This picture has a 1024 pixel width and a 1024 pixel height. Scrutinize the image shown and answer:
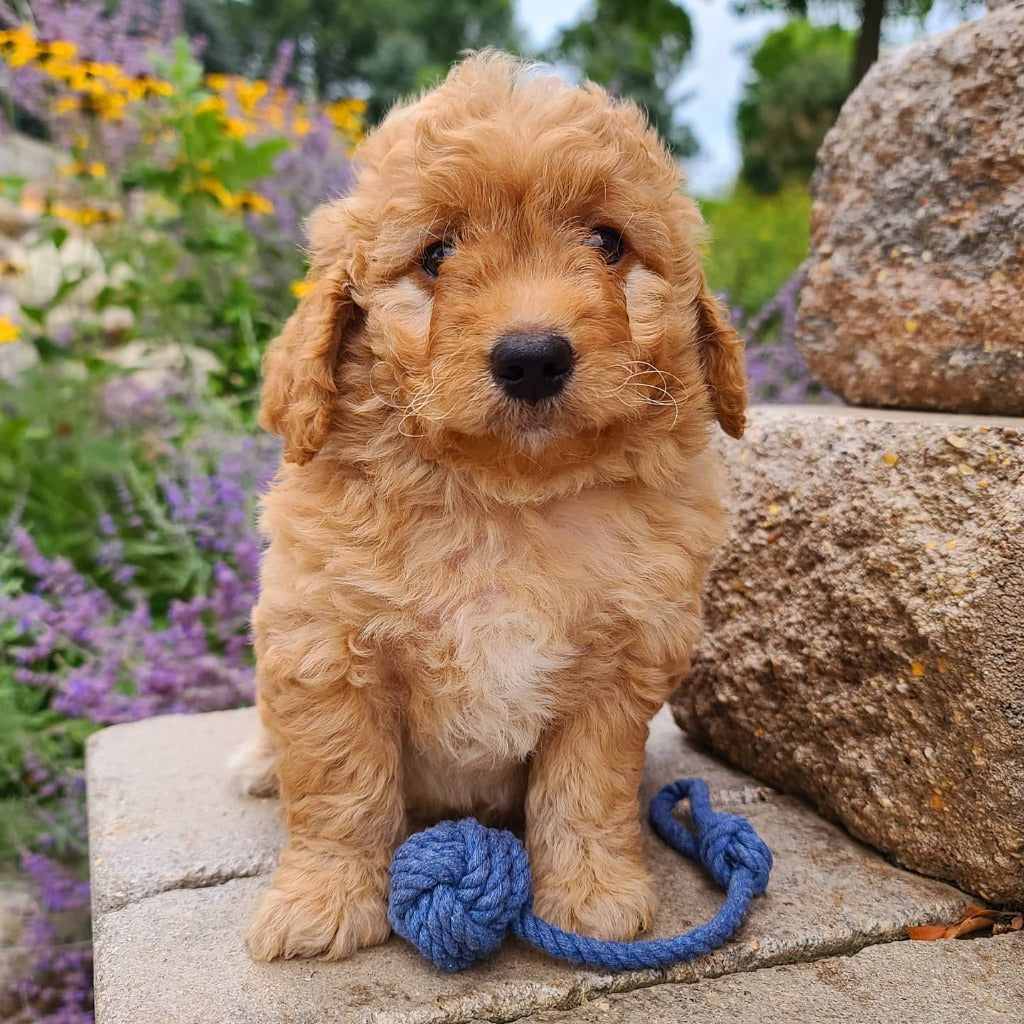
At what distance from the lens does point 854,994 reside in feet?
6.76

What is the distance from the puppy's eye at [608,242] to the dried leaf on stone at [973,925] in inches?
65.4

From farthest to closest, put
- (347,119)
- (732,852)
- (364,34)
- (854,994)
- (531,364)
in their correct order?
(364,34) < (347,119) < (732,852) < (854,994) < (531,364)

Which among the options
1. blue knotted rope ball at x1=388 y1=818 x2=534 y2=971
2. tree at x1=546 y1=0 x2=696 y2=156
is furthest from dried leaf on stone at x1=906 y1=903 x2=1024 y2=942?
tree at x1=546 y1=0 x2=696 y2=156

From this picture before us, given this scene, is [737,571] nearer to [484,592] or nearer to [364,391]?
[484,592]

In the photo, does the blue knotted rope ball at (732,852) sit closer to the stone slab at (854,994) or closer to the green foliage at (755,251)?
the stone slab at (854,994)

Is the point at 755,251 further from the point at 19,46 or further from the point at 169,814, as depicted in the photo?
the point at 169,814

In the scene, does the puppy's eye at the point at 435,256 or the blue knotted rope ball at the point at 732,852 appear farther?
the blue knotted rope ball at the point at 732,852

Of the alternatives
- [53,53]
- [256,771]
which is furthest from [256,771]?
[53,53]

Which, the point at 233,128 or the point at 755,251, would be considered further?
the point at 755,251

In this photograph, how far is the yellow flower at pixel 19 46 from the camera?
13.6 feet

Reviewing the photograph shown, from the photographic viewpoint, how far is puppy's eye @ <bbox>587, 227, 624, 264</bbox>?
198 centimetres

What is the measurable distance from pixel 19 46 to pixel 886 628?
164 inches

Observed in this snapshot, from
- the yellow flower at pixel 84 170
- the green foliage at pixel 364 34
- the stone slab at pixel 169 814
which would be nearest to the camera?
the stone slab at pixel 169 814

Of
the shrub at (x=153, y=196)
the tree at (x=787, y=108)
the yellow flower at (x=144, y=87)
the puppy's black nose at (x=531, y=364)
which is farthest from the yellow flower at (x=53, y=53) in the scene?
the tree at (x=787, y=108)
